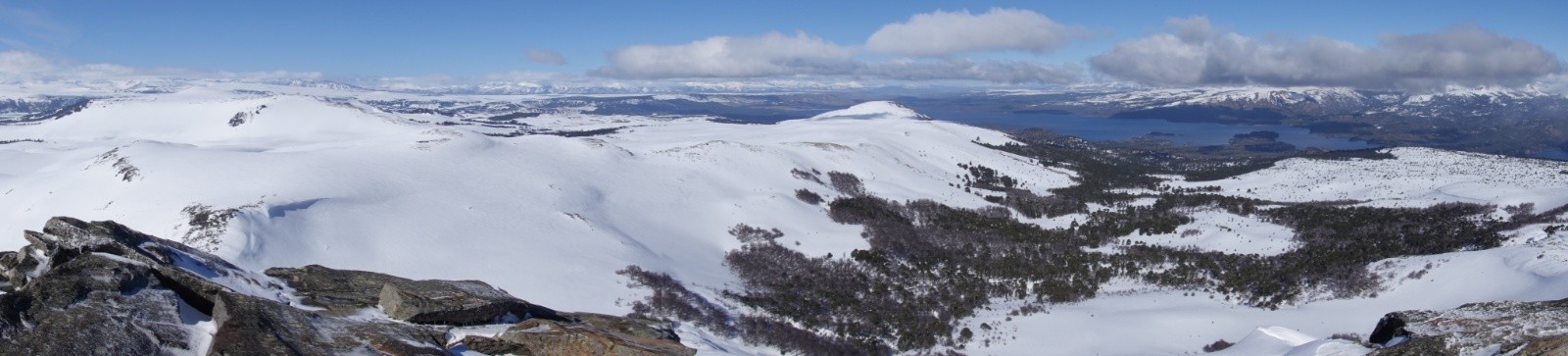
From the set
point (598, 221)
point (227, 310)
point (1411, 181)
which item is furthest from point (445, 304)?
point (1411, 181)

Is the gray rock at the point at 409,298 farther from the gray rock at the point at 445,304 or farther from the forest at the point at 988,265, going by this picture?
the forest at the point at 988,265

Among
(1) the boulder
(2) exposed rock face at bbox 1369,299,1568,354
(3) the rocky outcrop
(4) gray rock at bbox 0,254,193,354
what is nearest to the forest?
(3) the rocky outcrop

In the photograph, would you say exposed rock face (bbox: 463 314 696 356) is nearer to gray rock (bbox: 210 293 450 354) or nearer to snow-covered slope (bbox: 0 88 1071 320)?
gray rock (bbox: 210 293 450 354)

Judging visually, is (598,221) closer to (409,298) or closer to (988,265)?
(988,265)

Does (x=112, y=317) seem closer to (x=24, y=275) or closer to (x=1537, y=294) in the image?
(x=24, y=275)

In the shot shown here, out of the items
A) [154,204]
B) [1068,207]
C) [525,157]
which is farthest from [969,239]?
[154,204]

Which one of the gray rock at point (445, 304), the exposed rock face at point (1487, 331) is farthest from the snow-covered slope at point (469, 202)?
the exposed rock face at point (1487, 331)
